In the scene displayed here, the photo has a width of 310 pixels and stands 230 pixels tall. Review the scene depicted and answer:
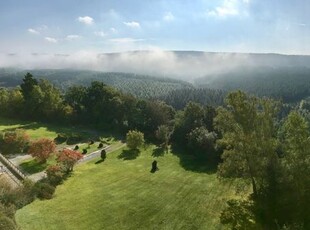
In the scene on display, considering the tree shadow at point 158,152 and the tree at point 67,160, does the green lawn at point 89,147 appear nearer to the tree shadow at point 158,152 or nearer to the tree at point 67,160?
the tree shadow at point 158,152

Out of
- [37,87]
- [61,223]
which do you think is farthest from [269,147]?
[37,87]

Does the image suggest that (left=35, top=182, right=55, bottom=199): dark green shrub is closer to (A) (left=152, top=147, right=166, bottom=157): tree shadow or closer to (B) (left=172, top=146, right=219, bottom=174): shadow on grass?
(B) (left=172, top=146, right=219, bottom=174): shadow on grass

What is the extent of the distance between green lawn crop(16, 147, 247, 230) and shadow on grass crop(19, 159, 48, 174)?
6.18 meters

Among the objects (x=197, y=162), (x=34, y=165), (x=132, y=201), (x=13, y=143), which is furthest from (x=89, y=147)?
(x=132, y=201)

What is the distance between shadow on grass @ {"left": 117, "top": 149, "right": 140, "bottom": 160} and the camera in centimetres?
7531

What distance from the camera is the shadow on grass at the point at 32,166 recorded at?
63.6 metres

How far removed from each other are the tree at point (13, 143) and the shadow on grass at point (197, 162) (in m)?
32.6

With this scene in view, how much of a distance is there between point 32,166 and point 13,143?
1240 centimetres

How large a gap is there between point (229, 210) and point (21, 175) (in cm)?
3421

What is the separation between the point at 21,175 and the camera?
58344mm

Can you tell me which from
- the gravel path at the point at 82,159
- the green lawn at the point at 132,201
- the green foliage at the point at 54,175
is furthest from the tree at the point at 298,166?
the gravel path at the point at 82,159

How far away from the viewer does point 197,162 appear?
7162 centimetres

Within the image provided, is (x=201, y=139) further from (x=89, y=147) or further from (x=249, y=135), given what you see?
(x=249, y=135)

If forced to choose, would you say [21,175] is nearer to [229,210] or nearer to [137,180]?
[137,180]
